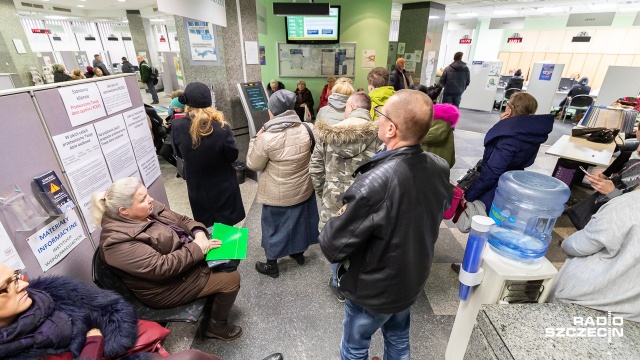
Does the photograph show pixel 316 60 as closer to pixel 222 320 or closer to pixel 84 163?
pixel 84 163

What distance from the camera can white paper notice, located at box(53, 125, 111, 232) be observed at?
1.55 metres

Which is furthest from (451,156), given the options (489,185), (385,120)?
(385,120)

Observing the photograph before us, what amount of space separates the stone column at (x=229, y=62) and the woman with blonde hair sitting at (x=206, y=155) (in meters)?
1.59

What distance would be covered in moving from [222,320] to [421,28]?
8.07 metres

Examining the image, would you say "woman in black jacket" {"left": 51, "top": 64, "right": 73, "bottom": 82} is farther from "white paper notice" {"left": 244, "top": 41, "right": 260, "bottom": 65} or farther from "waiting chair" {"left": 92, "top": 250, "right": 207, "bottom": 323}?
"waiting chair" {"left": 92, "top": 250, "right": 207, "bottom": 323}

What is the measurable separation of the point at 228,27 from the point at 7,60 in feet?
23.6

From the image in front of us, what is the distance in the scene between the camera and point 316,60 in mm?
6746

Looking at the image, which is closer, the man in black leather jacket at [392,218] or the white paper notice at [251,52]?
the man in black leather jacket at [392,218]

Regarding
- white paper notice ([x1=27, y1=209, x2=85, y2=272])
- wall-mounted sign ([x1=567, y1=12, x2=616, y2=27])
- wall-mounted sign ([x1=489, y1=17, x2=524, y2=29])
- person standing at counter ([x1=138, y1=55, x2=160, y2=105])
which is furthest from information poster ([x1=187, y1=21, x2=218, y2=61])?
wall-mounted sign ([x1=489, y1=17, x2=524, y2=29])

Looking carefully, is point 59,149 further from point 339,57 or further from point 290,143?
point 339,57

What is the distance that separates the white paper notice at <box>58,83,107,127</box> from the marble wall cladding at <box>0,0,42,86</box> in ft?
25.9

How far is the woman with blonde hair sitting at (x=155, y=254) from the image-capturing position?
145cm

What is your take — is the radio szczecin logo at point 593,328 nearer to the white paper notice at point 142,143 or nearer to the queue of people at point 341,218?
the queue of people at point 341,218

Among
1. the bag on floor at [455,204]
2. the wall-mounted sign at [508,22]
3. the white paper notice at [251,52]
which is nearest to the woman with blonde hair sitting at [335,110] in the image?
the bag on floor at [455,204]
